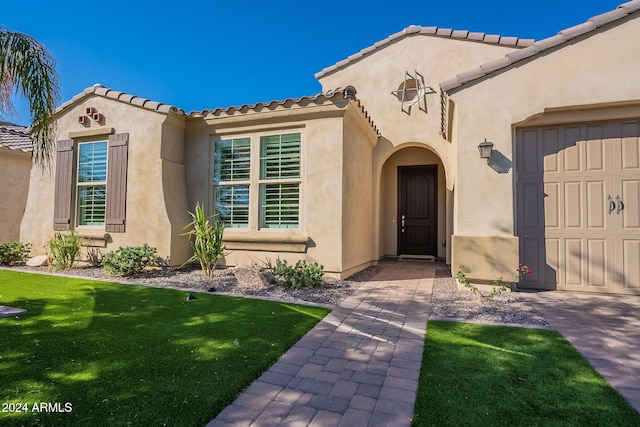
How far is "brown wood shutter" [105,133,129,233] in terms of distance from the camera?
7.76 meters

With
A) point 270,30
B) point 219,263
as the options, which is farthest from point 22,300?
point 270,30

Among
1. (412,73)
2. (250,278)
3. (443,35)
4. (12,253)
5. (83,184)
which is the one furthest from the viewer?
(412,73)

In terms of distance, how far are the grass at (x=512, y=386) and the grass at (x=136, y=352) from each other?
143cm

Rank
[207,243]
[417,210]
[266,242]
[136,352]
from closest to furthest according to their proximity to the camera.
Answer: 1. [136,352]
2. [207,243]
3. [266,242]
4. [417,210]

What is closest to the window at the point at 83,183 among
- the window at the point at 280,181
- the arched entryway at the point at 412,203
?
the window at the point at 280,181

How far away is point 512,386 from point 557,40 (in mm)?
5687

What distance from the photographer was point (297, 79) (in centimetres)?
1567

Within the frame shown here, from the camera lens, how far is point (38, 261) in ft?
26.5

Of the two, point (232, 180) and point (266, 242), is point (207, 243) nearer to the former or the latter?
point (266, 242)

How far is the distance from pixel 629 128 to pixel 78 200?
12.3 metres

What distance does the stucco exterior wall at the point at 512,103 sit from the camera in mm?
5062

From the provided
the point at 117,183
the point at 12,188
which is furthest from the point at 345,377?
the point at 12,188

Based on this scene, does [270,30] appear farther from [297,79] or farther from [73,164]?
[73,164]

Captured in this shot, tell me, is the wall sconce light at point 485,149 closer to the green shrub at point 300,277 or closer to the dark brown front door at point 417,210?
the green shrub at point 300,277
